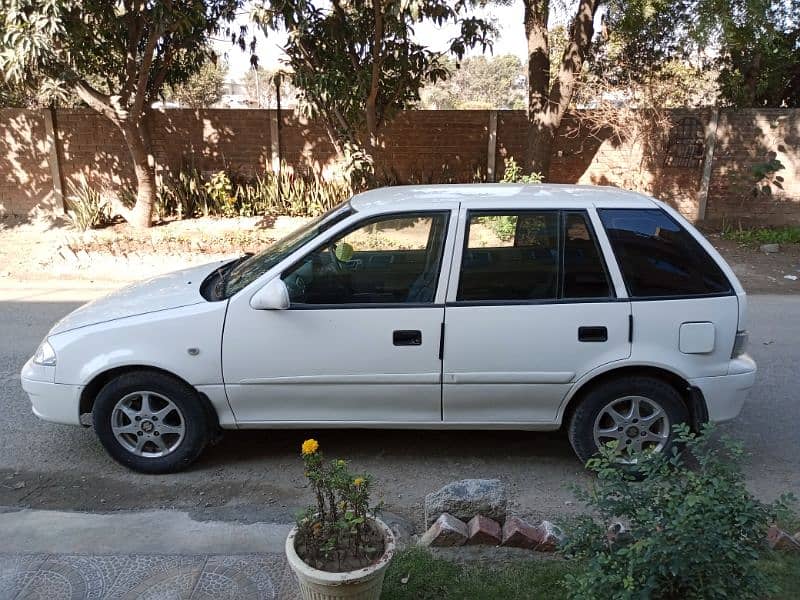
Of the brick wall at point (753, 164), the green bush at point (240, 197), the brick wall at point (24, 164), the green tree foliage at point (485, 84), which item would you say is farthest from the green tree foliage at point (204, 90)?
the brick wall at point (753, 164)

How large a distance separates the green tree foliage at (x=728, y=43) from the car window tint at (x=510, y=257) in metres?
8.21

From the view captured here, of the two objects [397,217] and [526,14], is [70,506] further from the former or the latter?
[526,14]

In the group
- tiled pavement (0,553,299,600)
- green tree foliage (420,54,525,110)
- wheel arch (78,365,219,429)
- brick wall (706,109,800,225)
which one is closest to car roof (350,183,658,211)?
wheel arch (78,365,219,429)

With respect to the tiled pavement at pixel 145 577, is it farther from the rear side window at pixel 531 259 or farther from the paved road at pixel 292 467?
the rear side window at pixel 531 259

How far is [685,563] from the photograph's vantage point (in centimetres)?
239

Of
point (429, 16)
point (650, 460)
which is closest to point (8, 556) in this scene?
point (650, 460)

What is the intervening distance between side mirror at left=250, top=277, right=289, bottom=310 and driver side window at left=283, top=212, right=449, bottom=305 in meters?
0.13

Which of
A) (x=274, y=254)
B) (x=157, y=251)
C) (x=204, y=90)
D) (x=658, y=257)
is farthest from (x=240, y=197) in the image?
(x=204, y=90)

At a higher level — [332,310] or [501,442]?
[332,310]

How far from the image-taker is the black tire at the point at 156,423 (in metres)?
4.17

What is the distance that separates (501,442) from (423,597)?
1.93 meters

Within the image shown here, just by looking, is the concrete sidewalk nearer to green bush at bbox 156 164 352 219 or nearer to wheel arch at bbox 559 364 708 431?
wheel arch at bbox 559 364 708 431

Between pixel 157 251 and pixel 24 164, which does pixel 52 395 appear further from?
pixel 24 164

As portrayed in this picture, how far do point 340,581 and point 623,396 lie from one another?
89.7 inches
